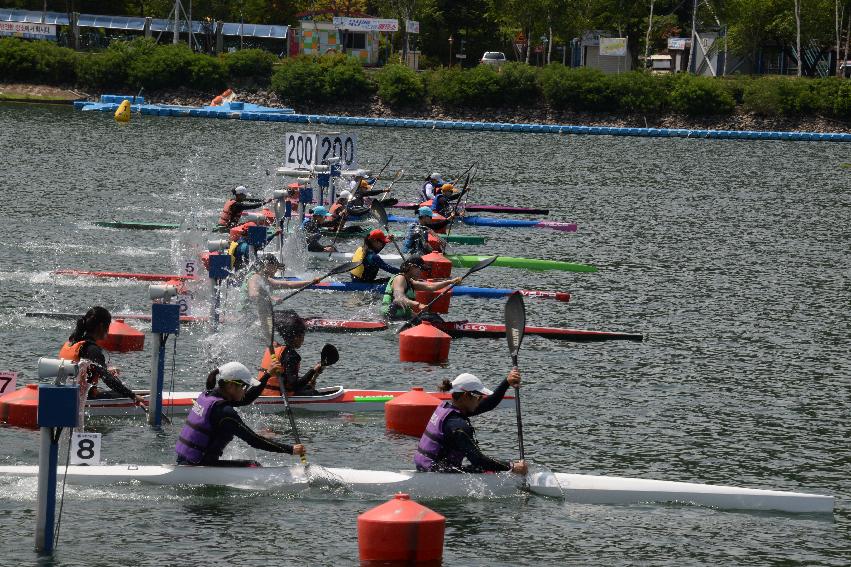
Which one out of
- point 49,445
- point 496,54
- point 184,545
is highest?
point 496,54

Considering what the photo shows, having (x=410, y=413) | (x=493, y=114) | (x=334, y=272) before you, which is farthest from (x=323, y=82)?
(x=410, y=413)

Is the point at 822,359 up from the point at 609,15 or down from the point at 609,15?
down

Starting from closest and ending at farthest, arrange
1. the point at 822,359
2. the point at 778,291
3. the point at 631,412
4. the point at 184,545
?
1. the point at 184,545
2. the point at 631,412
3. the point at 822,359
4. the point at 778,291

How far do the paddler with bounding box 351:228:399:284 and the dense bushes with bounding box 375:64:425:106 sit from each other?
75411 mm

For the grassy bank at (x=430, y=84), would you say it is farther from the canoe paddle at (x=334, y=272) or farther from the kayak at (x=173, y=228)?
the canoe paddle at (x=334, y=272)

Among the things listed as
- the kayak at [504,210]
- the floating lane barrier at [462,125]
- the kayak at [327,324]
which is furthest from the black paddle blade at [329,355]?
the floating lane barrier at [462,125]

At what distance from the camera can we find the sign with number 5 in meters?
15.6

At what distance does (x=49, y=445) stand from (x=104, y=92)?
9921 centimetres

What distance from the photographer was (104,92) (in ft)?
357

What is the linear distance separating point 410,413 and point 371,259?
9.98 m

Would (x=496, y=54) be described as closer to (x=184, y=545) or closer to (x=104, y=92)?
(x=104, y=92)


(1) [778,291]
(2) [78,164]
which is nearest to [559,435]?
(1) [778,291]

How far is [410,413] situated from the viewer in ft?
63.6

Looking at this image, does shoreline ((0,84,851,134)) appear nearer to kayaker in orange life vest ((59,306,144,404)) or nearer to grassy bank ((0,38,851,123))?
grassy bank ((0,38,851,123))
